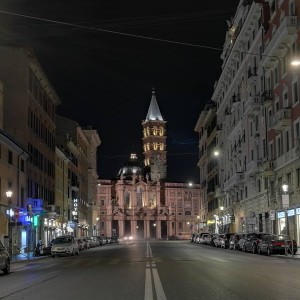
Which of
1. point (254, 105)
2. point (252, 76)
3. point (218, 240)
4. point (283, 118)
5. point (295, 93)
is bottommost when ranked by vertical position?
point (218, 240)

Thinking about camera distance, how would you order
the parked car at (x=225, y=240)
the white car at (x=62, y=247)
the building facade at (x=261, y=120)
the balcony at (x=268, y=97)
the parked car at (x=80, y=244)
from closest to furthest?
the white car at (x=62, y=247), the building facade at (x=261, y=120), the balcony at (x=268, y=97), the parked car at (x=225, y=240), the parked car at (x=80, y=244)

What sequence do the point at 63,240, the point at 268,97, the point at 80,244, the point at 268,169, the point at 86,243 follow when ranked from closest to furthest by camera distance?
the point at 63,240
the point at 268,169
the point at 268,97
the point at 80,244
the point at 86,243

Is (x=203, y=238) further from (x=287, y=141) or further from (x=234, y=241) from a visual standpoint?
(x=287, y=141)

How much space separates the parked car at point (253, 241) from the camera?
143 feet

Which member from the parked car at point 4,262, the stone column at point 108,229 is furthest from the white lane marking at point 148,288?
the stone column at point 108,229

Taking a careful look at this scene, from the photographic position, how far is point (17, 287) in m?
18.4

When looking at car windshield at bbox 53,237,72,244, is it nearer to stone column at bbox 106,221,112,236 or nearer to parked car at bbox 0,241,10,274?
parked car at bbox 0,241,10,274

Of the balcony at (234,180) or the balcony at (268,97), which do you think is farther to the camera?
the balcony at (234,180)

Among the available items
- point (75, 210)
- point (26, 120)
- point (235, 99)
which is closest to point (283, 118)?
point (26, 120)

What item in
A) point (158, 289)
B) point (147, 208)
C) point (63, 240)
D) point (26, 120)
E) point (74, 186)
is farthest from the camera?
point (147, 208)

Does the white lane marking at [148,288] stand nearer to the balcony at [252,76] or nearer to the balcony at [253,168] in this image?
the balcony at [253,168]

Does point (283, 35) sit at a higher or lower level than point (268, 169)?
higher

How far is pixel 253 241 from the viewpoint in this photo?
44.8m

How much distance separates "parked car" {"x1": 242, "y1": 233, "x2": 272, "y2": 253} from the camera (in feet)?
143
